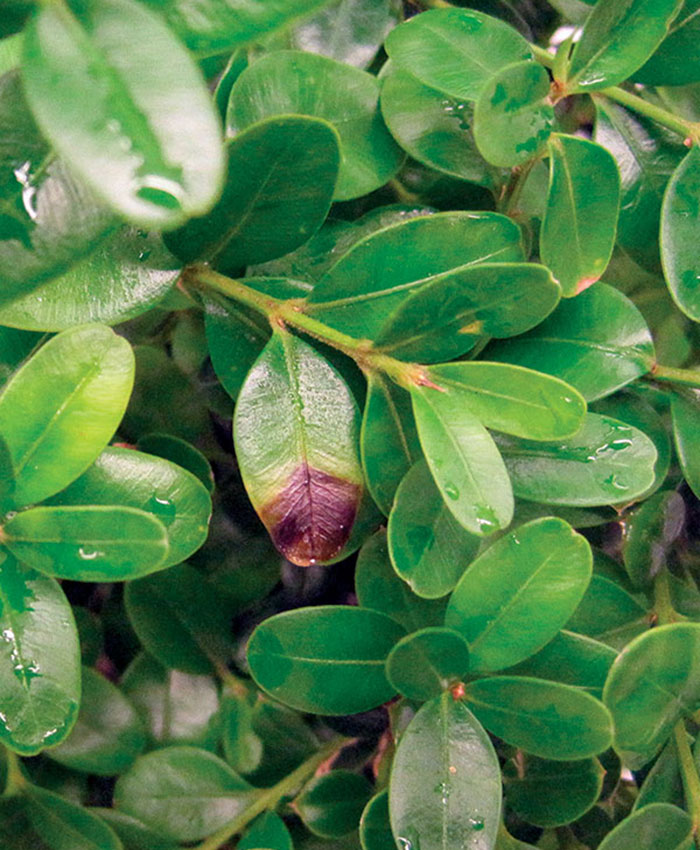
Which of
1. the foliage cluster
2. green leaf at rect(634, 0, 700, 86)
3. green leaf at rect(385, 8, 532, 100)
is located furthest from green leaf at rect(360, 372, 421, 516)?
green leaf at rect(634, 0, 700, 86)

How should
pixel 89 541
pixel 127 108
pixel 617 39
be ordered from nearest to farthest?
pixel 127 108 < pixel 89 541 < pixel 617 39

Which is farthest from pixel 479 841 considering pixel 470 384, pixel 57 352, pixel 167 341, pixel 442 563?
pixel 167 341

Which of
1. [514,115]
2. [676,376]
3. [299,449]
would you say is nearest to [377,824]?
[299,449]

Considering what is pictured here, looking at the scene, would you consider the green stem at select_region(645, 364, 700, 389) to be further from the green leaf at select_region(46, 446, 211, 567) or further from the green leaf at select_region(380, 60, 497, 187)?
the green leaf at select_region(46, 446, 211, 567)

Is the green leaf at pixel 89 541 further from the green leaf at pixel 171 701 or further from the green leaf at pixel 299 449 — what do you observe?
the green leaf at pixel 171 701

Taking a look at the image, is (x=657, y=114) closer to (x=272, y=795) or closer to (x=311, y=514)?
(x=311, y=514)

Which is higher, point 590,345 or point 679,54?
point 679,54
